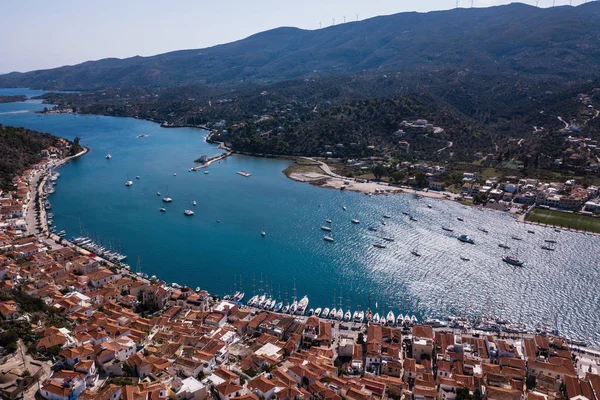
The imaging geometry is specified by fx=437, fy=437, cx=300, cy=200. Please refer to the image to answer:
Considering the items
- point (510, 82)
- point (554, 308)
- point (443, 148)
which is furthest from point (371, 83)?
point (554, 308)

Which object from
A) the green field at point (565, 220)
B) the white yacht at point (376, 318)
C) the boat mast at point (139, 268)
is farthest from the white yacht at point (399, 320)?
the green field at point (565, 220)

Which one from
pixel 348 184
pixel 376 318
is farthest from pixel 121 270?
pixel 348 184

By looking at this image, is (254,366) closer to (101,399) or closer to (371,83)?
(101,399)

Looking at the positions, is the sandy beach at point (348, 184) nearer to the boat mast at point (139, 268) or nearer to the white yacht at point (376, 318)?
the white yacht at point (376, 318)

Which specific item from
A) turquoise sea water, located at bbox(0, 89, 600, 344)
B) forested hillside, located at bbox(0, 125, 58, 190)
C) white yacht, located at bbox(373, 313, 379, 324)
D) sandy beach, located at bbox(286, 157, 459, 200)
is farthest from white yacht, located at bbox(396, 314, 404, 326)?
forested hillside, located at bbox(0, 125, 58, 190)

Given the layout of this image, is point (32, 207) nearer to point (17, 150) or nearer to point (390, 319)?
point (17, 150)

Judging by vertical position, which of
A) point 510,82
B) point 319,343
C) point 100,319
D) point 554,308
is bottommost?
point 554,308
